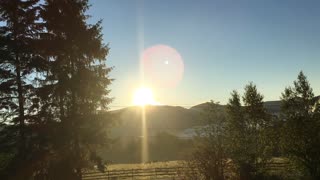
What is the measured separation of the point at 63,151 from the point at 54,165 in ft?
3.21

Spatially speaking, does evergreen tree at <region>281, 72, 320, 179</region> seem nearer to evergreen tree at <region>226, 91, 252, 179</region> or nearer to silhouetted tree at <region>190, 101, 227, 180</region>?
evergreen tree at <region>226, 91, 252, 179</region>

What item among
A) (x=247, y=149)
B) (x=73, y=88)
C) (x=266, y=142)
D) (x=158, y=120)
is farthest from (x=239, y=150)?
(x=158, y=120)

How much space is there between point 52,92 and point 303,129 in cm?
1673

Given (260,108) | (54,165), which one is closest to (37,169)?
(54,165)

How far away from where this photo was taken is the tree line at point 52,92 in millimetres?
23719

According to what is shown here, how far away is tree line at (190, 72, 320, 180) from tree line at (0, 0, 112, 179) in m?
7.05

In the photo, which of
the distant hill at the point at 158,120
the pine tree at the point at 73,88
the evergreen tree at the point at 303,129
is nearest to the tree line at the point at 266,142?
the evergreen tree at the point at 303,129

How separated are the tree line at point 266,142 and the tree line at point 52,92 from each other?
7046mm

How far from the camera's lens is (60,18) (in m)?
25.5

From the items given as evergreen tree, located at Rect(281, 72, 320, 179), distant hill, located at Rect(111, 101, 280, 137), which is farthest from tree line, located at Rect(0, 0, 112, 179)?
distant hill, located at Rect(111, 101, 280, 137)

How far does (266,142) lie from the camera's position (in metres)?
29.9

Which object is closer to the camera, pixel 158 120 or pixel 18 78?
pixel 18 78

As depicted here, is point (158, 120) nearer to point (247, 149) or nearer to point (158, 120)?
point (158, 120)

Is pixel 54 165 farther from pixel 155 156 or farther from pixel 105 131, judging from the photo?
pixel 155 156
